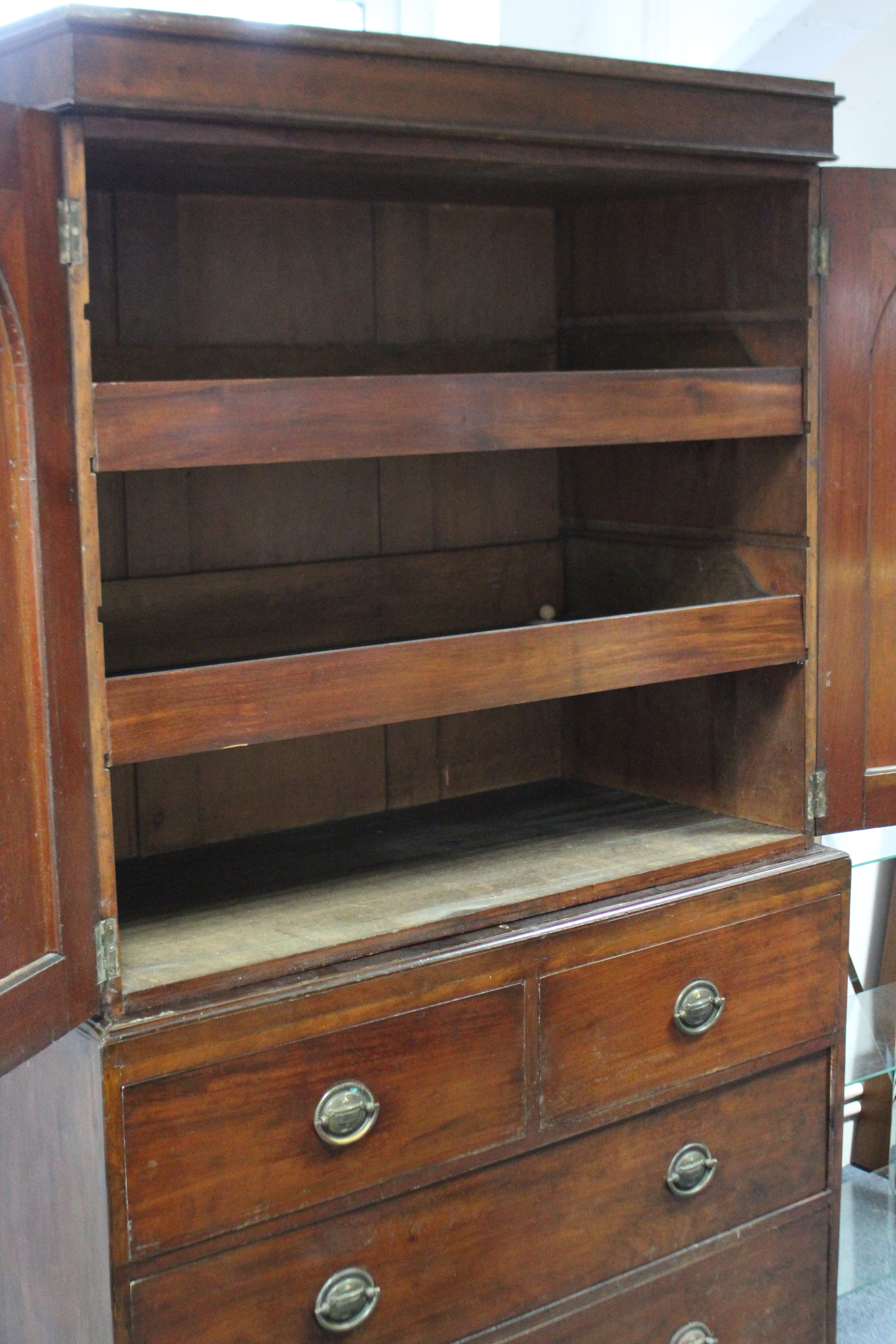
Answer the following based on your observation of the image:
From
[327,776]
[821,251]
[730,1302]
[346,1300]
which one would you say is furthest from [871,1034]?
[821,251]

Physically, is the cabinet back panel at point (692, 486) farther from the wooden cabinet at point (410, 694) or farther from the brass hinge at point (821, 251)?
the brass hinge at point (821, 251)

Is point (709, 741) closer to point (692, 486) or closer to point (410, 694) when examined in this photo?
point (692, 486)

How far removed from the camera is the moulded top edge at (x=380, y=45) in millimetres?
1317

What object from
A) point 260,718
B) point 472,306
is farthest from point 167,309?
point 260,718

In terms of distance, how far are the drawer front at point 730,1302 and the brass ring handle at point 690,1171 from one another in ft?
0.31

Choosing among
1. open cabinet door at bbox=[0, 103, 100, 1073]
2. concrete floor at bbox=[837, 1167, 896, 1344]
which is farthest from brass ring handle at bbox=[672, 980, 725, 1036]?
open cabinet door at bbox=[0, 103, 100, 1073]

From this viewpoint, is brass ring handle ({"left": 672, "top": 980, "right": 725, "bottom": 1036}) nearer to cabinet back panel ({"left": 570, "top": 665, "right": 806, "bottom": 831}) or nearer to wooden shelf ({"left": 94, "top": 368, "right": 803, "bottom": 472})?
cabinet back panel ({"left": 570, "top": 665, "right": 806, "bottom": 831})

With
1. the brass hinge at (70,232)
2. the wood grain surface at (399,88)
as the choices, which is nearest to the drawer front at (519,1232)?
the brass hinge at (70,232)

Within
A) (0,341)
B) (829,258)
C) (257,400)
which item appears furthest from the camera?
(829,258)

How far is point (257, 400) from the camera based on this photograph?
57.1 inches

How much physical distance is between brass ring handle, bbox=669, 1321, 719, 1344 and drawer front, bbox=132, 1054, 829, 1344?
0.10 meters

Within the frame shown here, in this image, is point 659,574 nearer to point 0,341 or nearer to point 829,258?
point 829,258

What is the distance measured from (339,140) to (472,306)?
2.17ft

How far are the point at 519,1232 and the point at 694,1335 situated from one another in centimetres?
33
